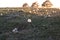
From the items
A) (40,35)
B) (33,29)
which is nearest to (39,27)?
(33,29)

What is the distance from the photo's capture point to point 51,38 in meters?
21.3

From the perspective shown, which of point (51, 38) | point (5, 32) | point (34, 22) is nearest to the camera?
point (51, 38)

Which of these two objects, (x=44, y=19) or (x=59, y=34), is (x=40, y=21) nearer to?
(x=44, y=19)

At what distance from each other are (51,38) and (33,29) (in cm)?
273

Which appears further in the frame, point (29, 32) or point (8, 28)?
point (8, 28)

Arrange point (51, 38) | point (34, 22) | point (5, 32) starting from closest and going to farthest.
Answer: point (51, 38) → point (5, 32) → point (34, 22)

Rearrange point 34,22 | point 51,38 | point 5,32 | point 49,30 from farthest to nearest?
point 34,22
point 5,32
point 49,30
point 51,38

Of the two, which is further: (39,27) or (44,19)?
(44,19)

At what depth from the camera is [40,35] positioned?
22.0m

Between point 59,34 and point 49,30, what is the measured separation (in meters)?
1.30

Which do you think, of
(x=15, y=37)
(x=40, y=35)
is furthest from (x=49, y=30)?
(x=15, y=37)

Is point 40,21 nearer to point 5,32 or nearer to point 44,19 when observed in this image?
point 44,19

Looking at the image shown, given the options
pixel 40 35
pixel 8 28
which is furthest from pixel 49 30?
pixel 8 28

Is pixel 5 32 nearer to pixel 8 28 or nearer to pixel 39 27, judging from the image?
pixel 8 28
